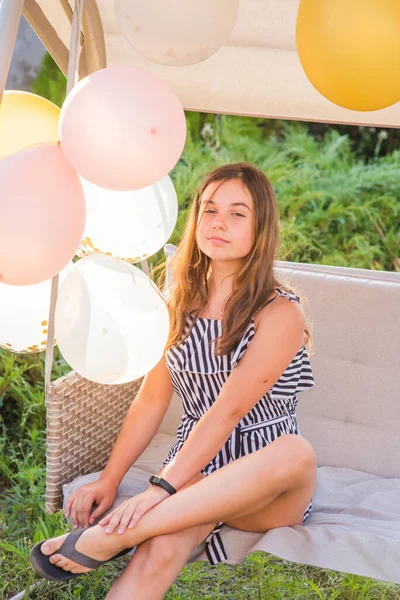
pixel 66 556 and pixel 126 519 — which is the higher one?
pixel 126 519

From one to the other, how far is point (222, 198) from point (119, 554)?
1017mm

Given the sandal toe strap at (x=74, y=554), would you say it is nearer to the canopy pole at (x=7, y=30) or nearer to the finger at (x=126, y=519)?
the finger at (x=126, y=519)

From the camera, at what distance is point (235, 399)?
2084 mm

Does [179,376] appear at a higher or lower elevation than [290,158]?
lower

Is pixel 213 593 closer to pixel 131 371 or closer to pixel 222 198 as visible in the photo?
pixel 131 371

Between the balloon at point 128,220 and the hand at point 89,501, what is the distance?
0.65 meters

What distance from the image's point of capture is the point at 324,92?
1.82 metres

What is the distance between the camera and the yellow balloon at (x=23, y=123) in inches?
74.0

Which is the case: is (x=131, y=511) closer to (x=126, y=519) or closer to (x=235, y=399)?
(x=126, y=519)

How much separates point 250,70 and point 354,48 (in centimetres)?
92

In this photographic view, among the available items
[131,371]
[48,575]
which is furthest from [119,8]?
[48,575]

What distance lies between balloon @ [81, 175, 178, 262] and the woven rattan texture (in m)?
0.42

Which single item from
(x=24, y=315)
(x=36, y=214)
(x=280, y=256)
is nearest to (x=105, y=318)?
(x=24, y=315)

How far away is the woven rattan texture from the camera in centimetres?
220
